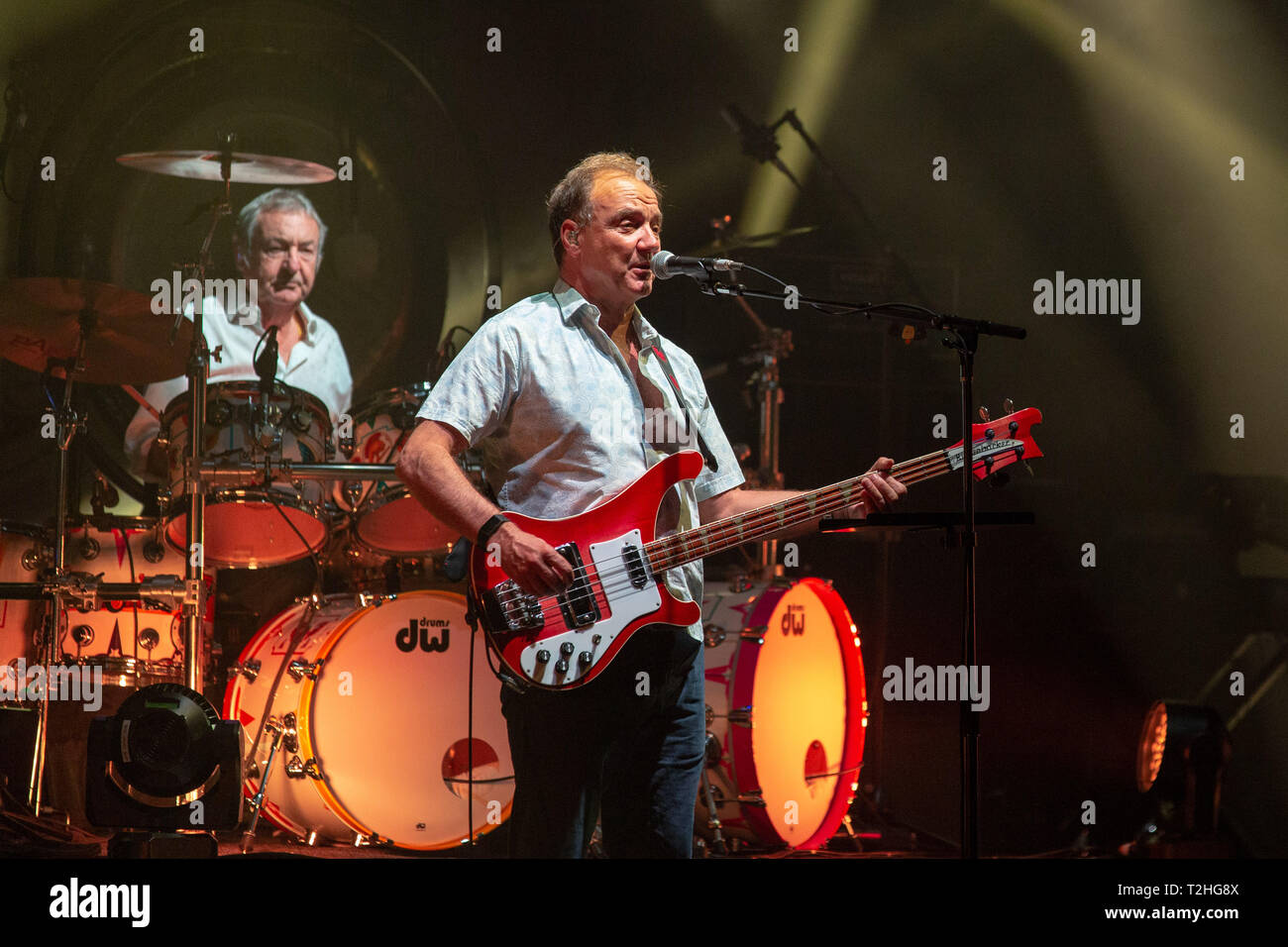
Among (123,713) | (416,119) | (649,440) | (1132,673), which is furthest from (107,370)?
(1132,673)

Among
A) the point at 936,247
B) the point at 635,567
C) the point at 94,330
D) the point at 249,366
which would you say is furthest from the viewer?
the point at 936,247

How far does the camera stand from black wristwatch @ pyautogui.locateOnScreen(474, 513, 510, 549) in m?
2.96

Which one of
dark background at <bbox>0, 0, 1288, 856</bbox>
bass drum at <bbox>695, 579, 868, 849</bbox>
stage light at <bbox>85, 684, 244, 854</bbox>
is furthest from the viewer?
dark background at <bbox>0, 0, 1288, 856</bbox>

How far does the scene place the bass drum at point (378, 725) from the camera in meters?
4.58

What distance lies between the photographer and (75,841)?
4523 millimetres

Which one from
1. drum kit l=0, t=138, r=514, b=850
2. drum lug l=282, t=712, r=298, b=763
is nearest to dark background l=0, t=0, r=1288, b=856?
drum kit l=0, t=138, r=514, b=850

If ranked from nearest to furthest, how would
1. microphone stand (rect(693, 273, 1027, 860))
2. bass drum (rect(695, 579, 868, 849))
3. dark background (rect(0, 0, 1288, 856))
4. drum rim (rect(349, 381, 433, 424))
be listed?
microphone stand (rect(693, 273, 1027, 860))
bass drum (rect(695, 579, 868, 849))
drum rim (rect(349, 381, 433, 424))
dark background (rect(0, 0, 1288, 856))

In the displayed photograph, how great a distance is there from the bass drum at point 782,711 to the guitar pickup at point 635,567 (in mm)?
1709

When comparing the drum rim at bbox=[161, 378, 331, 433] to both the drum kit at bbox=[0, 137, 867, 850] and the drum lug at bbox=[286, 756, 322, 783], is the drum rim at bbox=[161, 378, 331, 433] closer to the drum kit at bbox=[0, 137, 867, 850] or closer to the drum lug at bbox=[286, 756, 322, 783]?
the drum kit at bbox=[0, 137, 867, 850]

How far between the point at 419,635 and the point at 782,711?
134 cm

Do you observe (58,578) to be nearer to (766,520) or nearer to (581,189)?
(581,189)

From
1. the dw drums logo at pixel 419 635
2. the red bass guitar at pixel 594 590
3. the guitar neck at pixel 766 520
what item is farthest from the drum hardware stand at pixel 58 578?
the guitar neck at pixel 766 520

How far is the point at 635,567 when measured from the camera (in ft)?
10.1

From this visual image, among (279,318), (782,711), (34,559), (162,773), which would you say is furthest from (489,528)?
(279,318)
